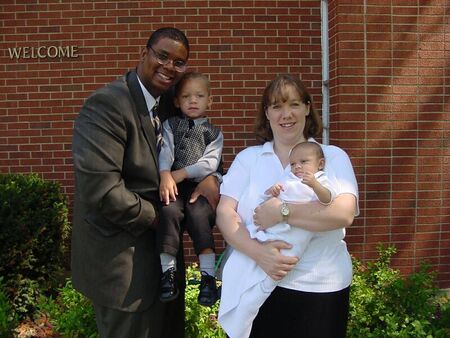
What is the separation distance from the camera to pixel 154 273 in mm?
2426

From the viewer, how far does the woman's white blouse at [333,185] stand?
216 cm

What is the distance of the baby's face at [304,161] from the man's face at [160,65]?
70cm

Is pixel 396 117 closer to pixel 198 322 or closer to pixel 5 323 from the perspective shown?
pixel 198 322

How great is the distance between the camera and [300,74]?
17.4ft

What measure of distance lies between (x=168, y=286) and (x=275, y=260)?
59 cm

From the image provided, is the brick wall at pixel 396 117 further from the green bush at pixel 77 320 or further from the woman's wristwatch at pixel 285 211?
the woman's wristwatch at pixel 285 211

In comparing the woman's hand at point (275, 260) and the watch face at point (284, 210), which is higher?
the watch face at point (284, 210)

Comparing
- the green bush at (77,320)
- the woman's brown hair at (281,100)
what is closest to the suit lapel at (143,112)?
the woman's brown hair at (281,100)

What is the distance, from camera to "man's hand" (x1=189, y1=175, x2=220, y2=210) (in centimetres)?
251

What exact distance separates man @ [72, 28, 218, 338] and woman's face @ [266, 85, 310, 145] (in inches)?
19.7

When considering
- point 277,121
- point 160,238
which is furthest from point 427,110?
point 160,238

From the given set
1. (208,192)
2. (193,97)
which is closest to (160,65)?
(193,97)

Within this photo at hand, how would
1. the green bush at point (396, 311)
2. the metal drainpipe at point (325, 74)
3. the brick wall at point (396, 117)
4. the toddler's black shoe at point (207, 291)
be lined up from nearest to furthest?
the toddler's black shoe at point (207, 291), the green bush at point (396, 311), the brick wall at point (396, 117), the metal drainpipe at point (325, 74)

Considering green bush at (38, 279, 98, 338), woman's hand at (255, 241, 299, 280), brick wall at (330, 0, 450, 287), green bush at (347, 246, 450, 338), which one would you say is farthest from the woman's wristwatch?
brick wall at (330, 0, 450, 287)
